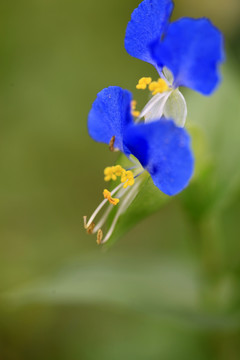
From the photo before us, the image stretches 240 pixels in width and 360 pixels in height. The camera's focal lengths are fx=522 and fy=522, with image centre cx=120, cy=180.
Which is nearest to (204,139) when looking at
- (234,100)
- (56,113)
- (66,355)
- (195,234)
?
(195,234)

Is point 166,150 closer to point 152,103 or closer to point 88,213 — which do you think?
point 152,103

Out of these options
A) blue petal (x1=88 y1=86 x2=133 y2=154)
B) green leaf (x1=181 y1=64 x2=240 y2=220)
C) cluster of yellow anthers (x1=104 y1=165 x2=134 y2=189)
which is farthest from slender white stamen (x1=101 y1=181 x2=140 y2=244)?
green leaf (x1=181 y1=64 x2=240 y2=220)

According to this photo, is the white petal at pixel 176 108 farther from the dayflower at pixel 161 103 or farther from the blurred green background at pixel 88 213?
the blurred green background at pixel 88 213

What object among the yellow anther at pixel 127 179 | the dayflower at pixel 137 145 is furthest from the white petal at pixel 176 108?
the yellow anther at pixel 127 179

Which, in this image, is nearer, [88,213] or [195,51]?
[195,51]

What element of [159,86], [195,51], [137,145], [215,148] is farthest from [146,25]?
[215,148]

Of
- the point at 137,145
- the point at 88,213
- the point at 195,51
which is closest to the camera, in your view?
the point at 195,51
